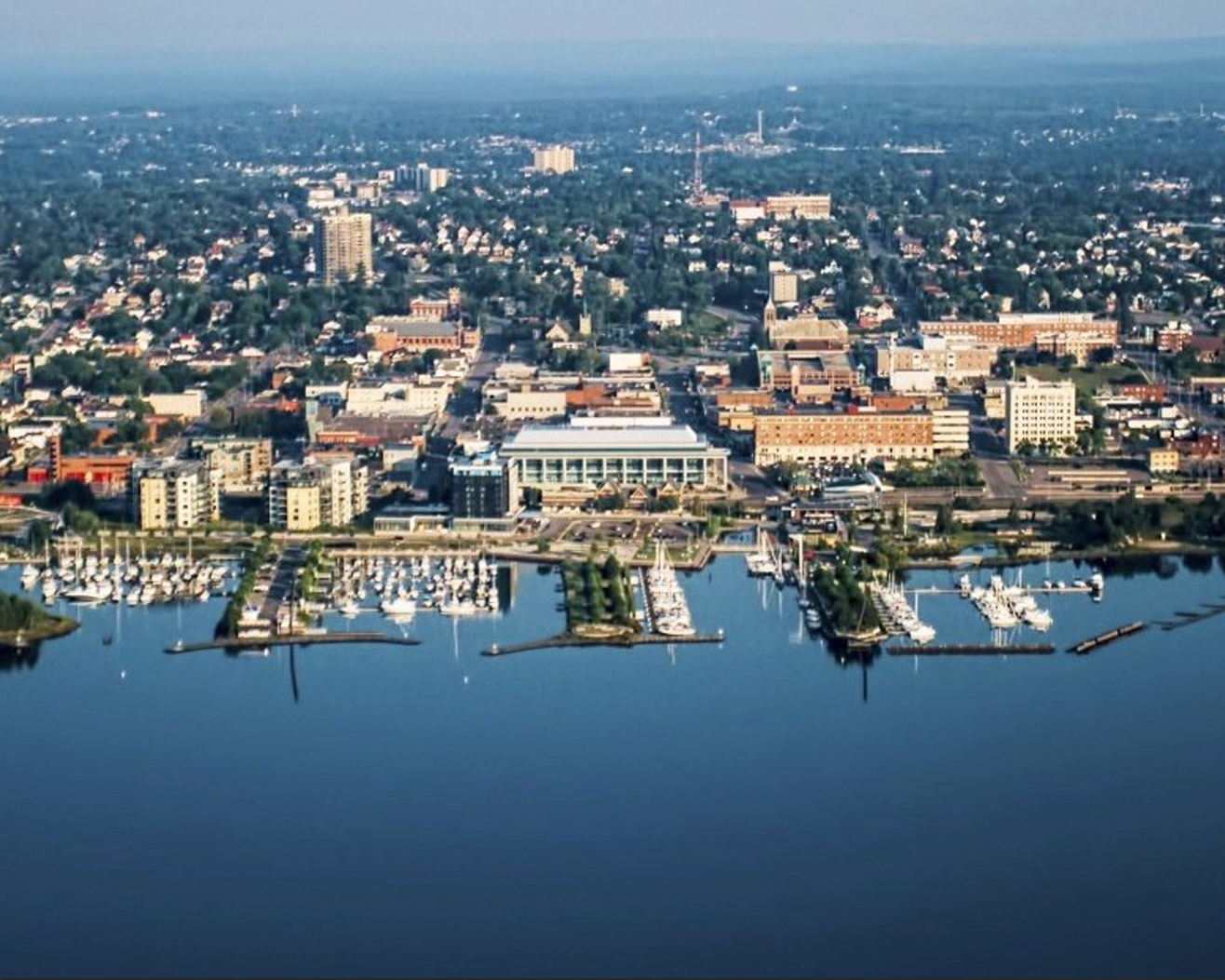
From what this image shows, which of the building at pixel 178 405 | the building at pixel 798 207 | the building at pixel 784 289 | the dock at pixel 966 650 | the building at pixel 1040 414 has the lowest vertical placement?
the building at pixel 798 207

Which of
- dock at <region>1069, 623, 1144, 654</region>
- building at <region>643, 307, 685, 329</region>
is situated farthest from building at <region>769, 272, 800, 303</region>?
dock at <region>1069, 623, 1144, 654</region>

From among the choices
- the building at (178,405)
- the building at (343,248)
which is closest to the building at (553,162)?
the building at (343,248)

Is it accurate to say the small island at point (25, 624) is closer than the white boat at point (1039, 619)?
Yes

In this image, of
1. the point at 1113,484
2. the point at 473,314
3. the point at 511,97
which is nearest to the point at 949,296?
the point at 473,314

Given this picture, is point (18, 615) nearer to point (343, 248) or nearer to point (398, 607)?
point (398, 607)

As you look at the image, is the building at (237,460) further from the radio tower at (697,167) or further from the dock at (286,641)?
the radio tower at (697,167)

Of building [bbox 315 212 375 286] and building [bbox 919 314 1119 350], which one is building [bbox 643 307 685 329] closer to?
building [bbox 919 314 1119 350]
